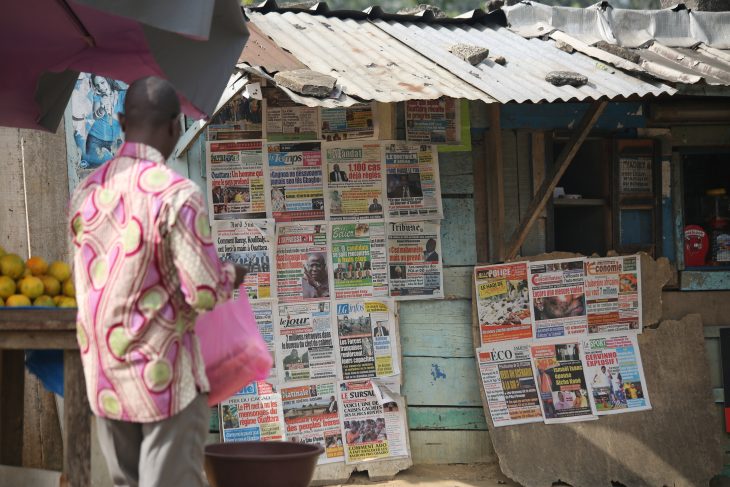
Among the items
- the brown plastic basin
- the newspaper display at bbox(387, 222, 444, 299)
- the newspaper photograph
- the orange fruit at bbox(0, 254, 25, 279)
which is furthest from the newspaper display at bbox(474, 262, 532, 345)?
the orange fruit at bbox(0, 254, 25, 279)

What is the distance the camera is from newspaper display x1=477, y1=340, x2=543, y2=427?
6.64 m

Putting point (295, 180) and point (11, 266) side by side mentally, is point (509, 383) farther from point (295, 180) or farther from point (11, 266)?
point (11, 266)

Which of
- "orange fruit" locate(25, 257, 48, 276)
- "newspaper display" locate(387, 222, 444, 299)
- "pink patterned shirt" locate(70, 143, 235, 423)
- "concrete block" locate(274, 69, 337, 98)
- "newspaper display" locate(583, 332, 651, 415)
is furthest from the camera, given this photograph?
"newspaper display" locate(583, 332, 651, 415)

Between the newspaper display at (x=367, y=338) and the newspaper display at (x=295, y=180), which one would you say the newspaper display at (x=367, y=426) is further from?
the newspaper display at (x=295, y=180)

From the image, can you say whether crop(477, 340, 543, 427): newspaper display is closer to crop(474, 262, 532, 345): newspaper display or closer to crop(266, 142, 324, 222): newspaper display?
crop(474, 262, 532, 345): newspaper display

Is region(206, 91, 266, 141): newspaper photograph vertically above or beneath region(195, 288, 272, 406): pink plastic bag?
above

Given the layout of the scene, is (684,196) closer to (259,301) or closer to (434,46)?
(434,46)

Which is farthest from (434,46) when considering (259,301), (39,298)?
(39,298)

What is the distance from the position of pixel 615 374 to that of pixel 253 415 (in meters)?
2.43

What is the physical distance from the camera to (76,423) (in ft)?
11.6

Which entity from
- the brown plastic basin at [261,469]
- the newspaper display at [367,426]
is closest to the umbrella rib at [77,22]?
the brown plastic basin at [261,469]

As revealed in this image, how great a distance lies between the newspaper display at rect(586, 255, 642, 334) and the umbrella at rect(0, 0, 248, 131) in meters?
3.52

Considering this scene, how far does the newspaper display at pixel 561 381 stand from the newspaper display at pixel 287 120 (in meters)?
2.04

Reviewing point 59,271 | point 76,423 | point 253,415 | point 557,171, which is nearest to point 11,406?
point 59,271
